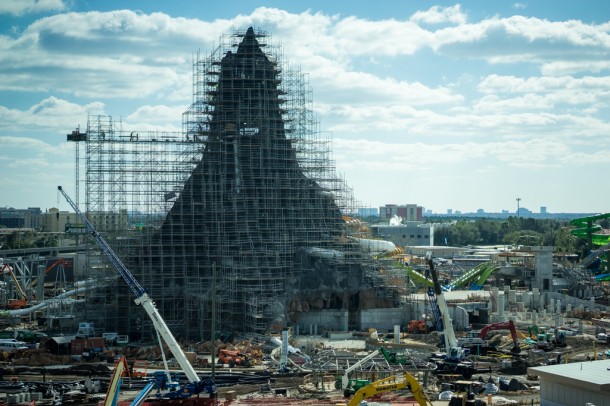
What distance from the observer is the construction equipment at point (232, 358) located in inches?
2785

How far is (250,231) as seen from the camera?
291 ft

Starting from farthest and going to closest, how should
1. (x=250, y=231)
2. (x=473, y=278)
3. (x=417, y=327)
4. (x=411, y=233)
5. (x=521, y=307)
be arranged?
1. (x=411, y=233)
2. (x=473, y=278)
3. (x=521, y=307)
4. (x=250, y=231)
5. (x=417, y=327)

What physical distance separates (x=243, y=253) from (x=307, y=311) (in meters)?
6.73

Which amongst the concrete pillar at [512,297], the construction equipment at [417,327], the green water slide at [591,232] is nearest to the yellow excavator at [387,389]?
the construction equipment at [417,327]

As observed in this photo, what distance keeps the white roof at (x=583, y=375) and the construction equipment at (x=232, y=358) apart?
25.3 m

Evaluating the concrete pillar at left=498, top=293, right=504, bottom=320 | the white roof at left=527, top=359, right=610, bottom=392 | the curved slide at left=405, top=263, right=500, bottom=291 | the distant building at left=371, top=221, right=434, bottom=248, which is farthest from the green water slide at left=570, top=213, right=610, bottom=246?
the white roof at left=527, top=359, right=610, bottom=392

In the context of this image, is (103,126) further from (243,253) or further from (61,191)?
(243,253)

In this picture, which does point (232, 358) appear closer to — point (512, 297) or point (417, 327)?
point (417, 327)

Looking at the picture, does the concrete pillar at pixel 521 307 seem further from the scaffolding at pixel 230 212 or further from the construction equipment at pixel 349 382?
the construction equipment at pixel 349 382

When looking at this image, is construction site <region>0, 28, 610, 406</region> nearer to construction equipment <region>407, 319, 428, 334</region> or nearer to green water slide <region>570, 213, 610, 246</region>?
construction equipment <region>407, 319, 428, 334</region>

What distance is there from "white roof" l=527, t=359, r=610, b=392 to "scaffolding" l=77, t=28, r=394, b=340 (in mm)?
35850

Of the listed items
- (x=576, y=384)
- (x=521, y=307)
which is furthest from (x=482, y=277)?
(x=576, y=384)

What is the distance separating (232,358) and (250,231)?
62.4ft

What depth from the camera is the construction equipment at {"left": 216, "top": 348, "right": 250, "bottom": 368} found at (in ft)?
232
